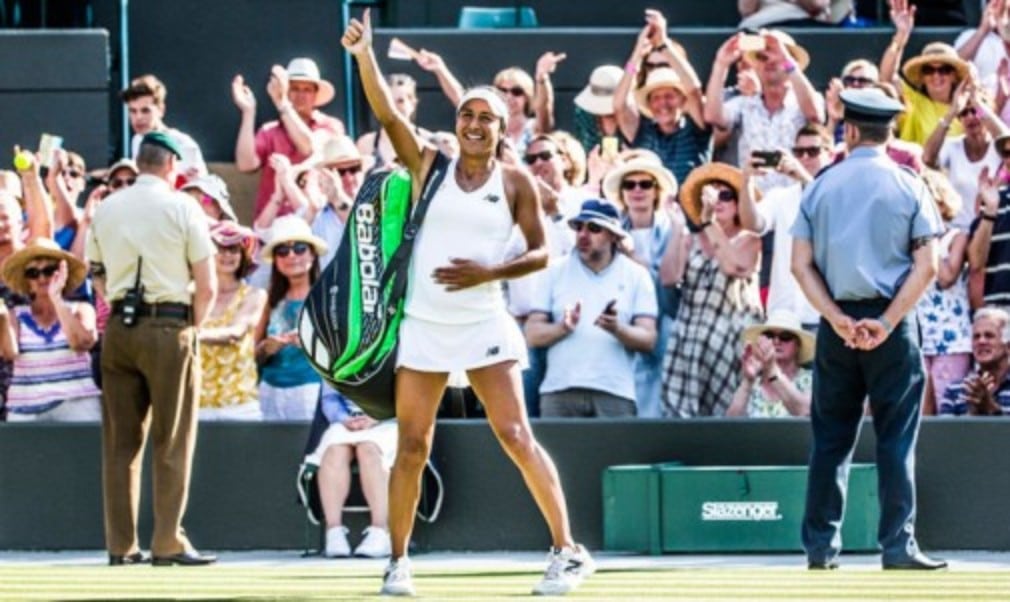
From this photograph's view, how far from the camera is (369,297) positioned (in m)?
10.9

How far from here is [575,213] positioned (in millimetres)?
15164

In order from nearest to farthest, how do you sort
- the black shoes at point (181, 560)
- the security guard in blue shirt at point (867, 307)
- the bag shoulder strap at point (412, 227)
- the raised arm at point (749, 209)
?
1. the bag shoulder strap at point (412, 227)
2. the security guard in blue shirt at point (867, 307)
3. the black shoes at point (181, 560)
4. the raised arm at point (749, 209)

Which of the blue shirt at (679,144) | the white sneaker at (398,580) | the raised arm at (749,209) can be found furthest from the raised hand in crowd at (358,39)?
the blue shirt at (679,144)

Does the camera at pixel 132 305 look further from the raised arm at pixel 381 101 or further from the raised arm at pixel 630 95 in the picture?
the raised arm at pixel 630 95

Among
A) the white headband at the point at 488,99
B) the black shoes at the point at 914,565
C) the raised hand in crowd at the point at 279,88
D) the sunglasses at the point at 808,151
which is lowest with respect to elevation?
the black shoes at the point at 914,565

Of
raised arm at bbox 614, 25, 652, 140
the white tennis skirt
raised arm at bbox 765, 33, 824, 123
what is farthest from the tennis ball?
the white tennis skirt

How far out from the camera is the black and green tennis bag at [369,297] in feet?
34.6

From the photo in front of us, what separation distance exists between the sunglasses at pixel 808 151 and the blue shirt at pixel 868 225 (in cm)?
378

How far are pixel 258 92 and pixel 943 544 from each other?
6.43 meters

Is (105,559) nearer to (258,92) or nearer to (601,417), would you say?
(601,417)

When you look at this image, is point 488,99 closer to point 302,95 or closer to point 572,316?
point 572,316

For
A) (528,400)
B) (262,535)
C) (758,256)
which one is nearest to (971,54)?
(758,256)

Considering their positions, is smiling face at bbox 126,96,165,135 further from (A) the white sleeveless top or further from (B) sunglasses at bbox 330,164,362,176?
(A) the white sleeveless top

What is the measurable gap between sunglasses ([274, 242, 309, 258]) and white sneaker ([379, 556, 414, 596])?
188 inches
